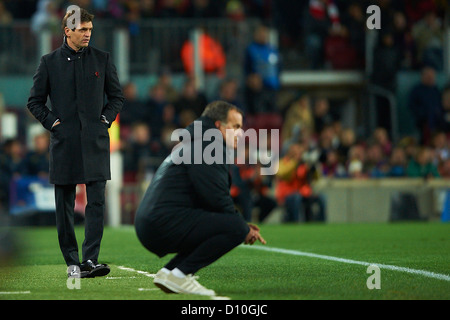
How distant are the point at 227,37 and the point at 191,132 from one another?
50.2 feet

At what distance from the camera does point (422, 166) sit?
19938 mm

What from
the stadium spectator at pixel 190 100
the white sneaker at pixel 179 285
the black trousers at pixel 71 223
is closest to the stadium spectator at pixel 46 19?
the stadium spectator at pixel 190 100

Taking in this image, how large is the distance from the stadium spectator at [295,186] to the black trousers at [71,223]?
413 inches

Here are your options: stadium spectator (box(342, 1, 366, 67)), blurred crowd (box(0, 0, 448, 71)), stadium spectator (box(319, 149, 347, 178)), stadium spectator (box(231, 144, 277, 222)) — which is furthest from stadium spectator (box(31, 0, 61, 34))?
stadium spectator (box(342, 1, 366, 67))

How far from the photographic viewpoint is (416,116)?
22047 millimetres

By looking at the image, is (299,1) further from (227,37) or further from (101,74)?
(101,74)

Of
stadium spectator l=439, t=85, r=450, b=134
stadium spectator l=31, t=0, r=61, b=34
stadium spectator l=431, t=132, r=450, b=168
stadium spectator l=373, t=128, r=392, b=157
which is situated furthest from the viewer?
stadium spectator l=439, t=85, r=450, b=134

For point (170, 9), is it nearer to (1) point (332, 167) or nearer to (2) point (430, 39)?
(1) point (332, 167)

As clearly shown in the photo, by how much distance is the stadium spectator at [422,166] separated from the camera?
19.9m

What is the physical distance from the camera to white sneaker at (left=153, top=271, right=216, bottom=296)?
684 cm

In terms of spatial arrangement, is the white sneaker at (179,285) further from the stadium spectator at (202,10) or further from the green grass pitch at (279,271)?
the stadium spectator at (202,10)

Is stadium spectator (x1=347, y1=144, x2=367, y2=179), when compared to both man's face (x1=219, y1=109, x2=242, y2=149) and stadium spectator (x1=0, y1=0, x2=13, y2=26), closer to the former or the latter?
stadium spectator (x1=0, y1=0, x2=13, y2=26)

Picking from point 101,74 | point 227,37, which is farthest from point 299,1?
point 101,74

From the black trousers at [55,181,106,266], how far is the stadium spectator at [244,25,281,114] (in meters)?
12.2
